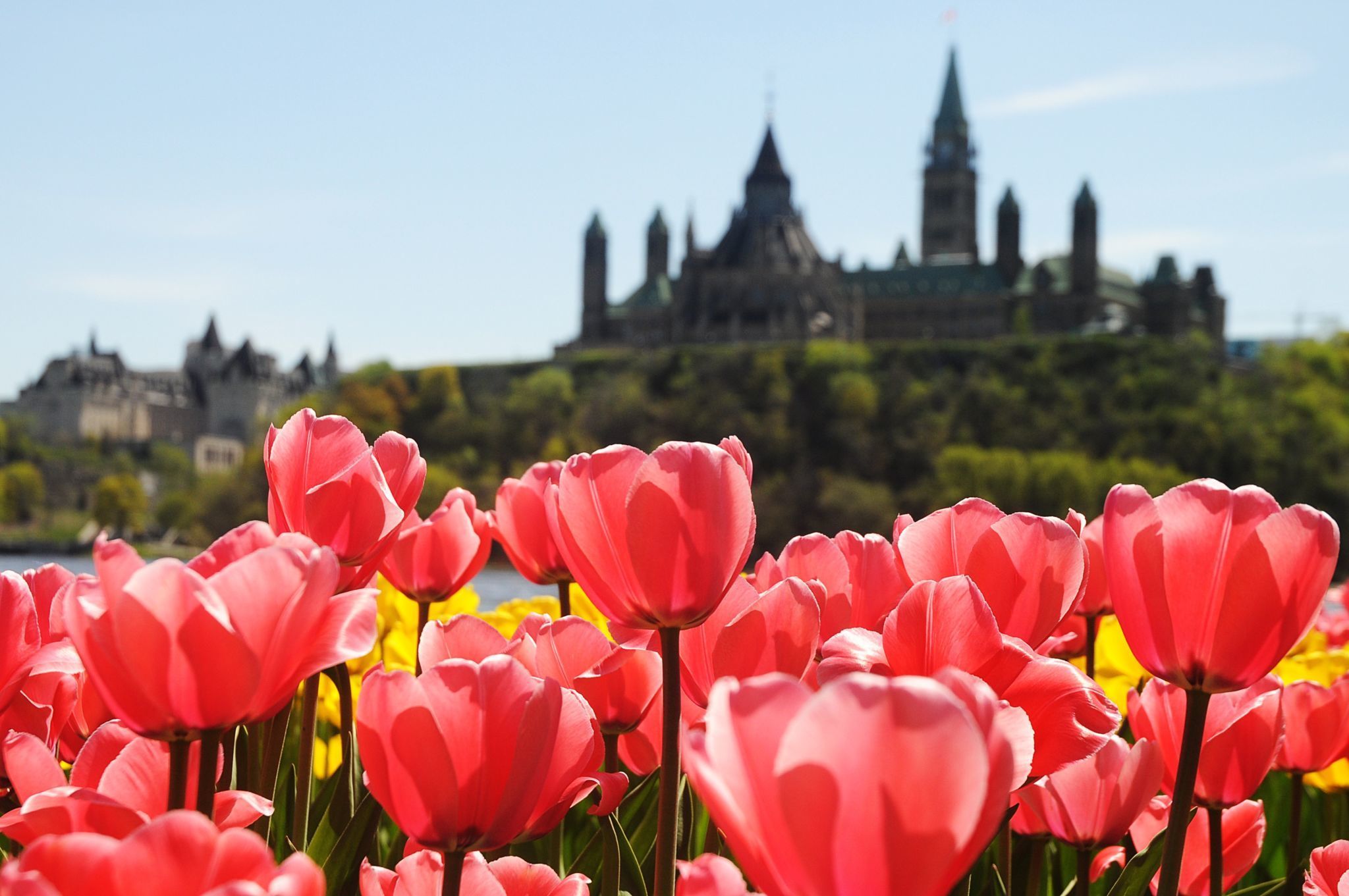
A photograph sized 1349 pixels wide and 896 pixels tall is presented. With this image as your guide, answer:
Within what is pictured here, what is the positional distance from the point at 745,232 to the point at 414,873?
76.8 metres

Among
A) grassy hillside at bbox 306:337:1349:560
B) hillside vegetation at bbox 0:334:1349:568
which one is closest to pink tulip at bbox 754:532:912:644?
hillside vegetation at bbox 0:334:1349:568

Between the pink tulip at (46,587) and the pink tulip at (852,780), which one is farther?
the pink tulip at (46,587)

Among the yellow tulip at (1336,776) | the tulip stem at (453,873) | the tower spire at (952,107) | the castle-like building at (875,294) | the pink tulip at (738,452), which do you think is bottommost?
the yellow tulip at (1336,776)

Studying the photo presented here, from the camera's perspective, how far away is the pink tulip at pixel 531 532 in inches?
72.4

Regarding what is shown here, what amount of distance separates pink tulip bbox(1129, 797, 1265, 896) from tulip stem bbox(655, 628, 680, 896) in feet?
2.01

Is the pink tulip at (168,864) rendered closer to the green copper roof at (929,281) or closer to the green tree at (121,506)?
the green tree at (121,506)

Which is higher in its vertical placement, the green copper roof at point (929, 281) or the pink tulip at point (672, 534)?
the green copper roof at point (929, 281)

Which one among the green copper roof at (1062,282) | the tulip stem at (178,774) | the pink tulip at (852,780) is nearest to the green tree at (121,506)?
the green copper roof at (1062,282)

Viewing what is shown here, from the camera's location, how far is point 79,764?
3.66ft

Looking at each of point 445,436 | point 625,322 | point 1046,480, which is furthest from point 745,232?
point 1046,480

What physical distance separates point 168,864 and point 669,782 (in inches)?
16.3

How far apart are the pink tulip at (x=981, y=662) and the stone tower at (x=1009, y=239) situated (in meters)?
79.0

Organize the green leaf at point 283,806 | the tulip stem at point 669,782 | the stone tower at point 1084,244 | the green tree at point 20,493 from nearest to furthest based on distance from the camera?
1. the tulip stem at point 669,782
2. the green leaf at point 283,806
3. the green tree at point 20,493
4. the stone tower at point 1084,244

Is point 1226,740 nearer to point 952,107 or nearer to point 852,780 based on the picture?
point 852,780
